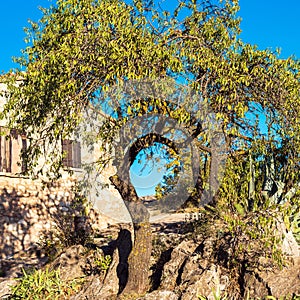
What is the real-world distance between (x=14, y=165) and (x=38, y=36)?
237 inches

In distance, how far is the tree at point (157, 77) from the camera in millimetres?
8812

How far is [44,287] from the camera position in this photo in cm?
994

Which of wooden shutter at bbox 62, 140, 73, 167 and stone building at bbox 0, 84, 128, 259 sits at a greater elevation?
wooden shutter at bbox 62, 140, 73, 167

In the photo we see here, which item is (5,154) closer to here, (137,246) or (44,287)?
(44,287)

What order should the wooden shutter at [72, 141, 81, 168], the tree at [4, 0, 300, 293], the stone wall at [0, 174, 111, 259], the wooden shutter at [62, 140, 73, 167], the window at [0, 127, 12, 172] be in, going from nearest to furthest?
1. the tree at [4, 0, 300, 293]
2. the stone wall at [0, 174, 111, 259]
3. the window at [0, 127, 12, 172]
4. the wooden shutter at [62, 140, 73, 167]
5. the wooden shutter at [72, 141, 81, 168]

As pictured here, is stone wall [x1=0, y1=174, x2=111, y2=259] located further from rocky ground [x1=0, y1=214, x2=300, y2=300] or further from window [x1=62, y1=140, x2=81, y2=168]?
rocky ground [x1=0, y1=214, x2=300, y2=300]

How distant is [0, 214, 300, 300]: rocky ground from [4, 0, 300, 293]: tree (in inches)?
24.8

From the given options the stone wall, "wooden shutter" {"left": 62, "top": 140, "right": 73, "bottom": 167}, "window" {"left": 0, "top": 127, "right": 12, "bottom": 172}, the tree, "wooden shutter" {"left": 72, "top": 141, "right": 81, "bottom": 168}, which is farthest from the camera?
"wooden shutter" {"left": 72, "top": 141, "right": 81, "bottom": 168}

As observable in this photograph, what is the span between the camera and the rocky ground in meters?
8.89

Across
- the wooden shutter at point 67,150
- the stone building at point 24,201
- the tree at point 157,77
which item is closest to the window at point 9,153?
the stone building at point 24,201

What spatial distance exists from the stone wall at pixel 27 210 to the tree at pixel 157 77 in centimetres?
536

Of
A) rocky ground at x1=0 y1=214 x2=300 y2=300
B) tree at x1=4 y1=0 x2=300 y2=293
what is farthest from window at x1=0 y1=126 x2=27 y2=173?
tree at x1=4 y1=0 x2=300 y2=293

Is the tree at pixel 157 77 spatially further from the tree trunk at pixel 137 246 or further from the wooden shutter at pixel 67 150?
the wooden shutter at pixel 67 150

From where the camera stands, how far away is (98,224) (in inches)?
702
